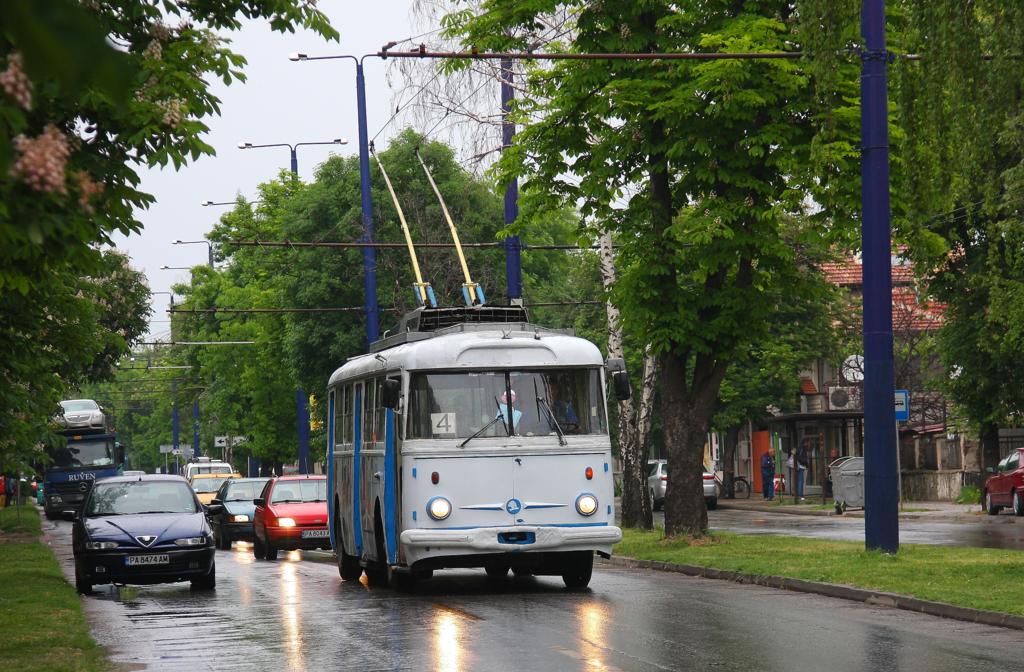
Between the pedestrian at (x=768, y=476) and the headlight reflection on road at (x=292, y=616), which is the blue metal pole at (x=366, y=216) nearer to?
the headlight reflection on road at (x=292, y=616)

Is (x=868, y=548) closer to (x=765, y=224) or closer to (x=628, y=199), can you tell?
Result: (x=765, y=224)

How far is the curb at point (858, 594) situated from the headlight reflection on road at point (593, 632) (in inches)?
107

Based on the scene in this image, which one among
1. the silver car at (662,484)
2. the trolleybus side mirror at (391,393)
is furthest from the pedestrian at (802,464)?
the trolleybus side mirror at (391,393)

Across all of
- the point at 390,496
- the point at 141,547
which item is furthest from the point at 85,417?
the point at 390,496

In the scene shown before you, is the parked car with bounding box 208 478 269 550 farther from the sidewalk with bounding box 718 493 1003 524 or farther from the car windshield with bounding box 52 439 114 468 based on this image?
the car windshield with bounding box 52 439 114 468

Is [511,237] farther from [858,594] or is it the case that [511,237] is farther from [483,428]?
[858,594]

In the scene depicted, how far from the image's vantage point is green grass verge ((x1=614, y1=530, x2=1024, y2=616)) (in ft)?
52.6

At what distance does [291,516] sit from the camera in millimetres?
29766

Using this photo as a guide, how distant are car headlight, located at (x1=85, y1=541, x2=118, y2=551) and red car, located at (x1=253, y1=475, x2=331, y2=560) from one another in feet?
29.5

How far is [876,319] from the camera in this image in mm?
19906

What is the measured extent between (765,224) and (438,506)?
8.64m

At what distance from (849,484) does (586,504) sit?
24.9m

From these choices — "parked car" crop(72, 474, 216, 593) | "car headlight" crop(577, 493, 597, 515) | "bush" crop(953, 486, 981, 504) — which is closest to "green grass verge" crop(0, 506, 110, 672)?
"parked car" crop(72, 474, 216, 593)

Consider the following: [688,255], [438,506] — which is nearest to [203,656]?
[438,506]
